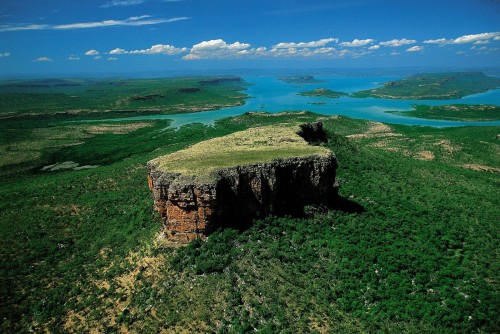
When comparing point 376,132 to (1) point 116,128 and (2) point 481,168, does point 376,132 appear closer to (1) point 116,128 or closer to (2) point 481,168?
(2) point 481,168

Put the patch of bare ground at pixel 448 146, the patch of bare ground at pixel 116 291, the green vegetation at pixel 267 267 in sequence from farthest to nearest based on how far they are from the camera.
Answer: the patch of bare ground at pixel 448 146, the patch of bare ground at pixel 116 291, the green vegetation at pixel 267 267

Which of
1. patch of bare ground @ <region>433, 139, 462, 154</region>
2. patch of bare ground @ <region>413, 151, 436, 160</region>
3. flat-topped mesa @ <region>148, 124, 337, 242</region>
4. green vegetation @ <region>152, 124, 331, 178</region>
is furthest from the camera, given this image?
patch of bare ground @ <region>433, 139, 462, 154</region>

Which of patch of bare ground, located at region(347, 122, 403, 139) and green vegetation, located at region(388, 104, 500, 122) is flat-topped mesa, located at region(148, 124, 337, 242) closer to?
patch of bare ground, located at region(347, 122, 403, 139)

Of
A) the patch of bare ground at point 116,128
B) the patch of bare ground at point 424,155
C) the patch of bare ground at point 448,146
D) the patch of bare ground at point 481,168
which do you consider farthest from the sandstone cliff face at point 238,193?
the patch of bare ground at point 116,128

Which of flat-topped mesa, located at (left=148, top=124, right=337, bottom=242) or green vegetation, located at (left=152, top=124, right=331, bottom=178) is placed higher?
green vegetation, located at (left=152, top=124, right=331, bottom=178)

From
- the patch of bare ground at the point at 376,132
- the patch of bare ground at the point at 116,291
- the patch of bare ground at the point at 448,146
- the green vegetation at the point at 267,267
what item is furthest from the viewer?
the patch of bare ground at the point at 376,132

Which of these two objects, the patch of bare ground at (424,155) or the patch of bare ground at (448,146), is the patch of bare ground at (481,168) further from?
the patch of bare ground at (448,146)

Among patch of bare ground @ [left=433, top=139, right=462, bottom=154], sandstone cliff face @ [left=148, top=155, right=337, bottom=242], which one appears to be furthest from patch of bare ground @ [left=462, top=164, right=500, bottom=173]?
sandstone cliff face @ [left=148, top=155, right=337, bottom=242]

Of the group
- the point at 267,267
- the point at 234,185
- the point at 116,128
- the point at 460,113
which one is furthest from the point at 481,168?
the point at 116,128
